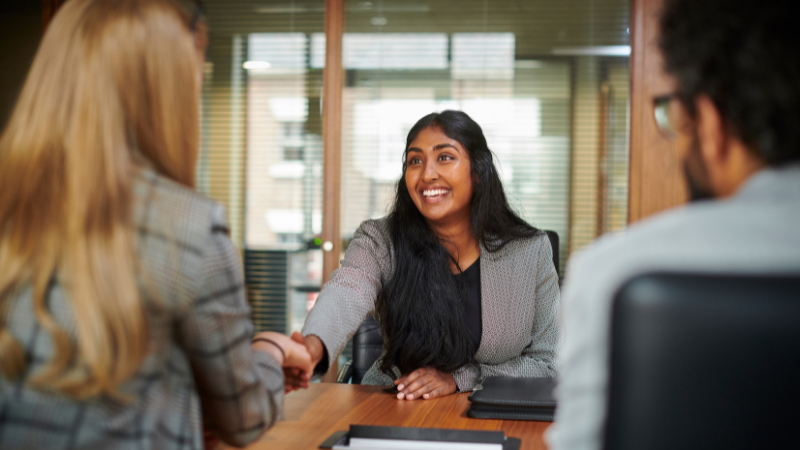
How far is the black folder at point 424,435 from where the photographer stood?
117cm

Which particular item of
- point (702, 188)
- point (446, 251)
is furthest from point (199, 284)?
point (446, 251)

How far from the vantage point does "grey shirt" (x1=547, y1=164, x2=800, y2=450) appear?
0.58 metres

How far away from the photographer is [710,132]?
0.69 m

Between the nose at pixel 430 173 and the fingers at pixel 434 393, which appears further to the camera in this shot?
the nose at pixel 430 173

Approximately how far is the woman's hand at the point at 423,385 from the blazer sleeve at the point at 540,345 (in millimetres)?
105

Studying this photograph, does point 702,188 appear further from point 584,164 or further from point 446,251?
point 584,164

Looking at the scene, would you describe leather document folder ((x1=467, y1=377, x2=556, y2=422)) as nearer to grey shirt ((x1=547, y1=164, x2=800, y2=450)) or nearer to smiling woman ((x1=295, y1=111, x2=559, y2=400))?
smiling woman ((x1=295, y1=111, x2=559, y2=400))

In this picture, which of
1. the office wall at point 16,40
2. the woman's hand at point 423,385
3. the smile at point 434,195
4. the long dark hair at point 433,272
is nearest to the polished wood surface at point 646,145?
the long dark hair at point 433,272

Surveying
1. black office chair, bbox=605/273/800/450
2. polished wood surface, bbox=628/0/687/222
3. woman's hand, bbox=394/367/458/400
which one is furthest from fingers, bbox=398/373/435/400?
polished wood surface, bbox=628/0/687/222

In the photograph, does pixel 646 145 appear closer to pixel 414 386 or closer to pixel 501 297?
pixel 501 297

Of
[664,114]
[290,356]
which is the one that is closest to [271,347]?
[290,356]

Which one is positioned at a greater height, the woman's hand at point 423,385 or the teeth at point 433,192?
the teeth at point 433,192

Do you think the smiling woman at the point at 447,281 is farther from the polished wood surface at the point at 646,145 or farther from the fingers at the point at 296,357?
the polished wood surface at the point at 646,145

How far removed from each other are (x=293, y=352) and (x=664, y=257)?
86 cm
